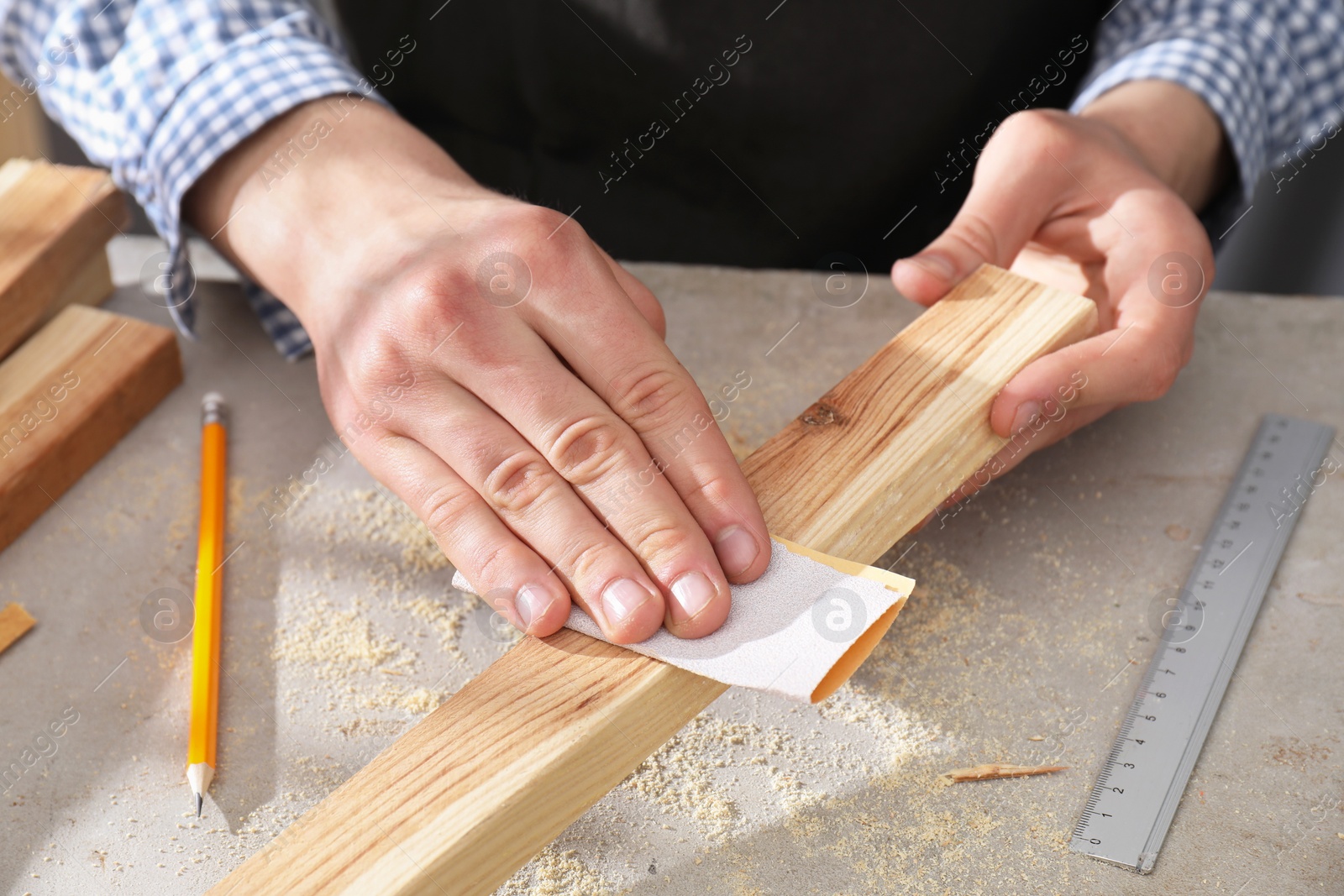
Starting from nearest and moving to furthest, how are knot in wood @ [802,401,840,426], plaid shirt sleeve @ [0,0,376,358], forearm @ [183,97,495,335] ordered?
knot in wood @ [802,401,840,426], forearm @ [183,97,495,335], plaid shirt sleeve @ [0,0,376,358]

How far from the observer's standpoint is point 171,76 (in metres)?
1.52

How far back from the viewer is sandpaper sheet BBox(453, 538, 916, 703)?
3.12 ft

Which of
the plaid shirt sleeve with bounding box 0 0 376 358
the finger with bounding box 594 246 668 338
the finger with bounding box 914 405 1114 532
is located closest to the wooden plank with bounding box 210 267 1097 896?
the finger with bounding box 914 405 1114 532

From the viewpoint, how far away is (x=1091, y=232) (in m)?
1.59

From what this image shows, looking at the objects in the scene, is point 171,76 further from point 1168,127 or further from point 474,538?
point 1168,127

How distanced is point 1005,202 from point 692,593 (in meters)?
0.86

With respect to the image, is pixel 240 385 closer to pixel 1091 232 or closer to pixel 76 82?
pixel 76 82

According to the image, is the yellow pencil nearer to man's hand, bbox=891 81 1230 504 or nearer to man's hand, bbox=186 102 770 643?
man's hand, bbox=186 102 770 643

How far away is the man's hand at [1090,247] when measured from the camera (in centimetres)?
139

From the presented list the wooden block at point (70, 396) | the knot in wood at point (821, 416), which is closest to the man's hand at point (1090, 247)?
the knot in wood at point (821, 416)

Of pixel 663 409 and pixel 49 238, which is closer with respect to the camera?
pixel 663 409

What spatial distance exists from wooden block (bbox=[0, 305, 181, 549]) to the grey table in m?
0.03

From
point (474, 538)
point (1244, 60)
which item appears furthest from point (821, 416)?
point (1244, 60)

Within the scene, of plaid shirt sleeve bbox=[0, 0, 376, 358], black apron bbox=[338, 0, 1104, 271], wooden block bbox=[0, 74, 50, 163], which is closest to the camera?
plaid shirt sleeve bbox=[0, 0, 376, 358]
